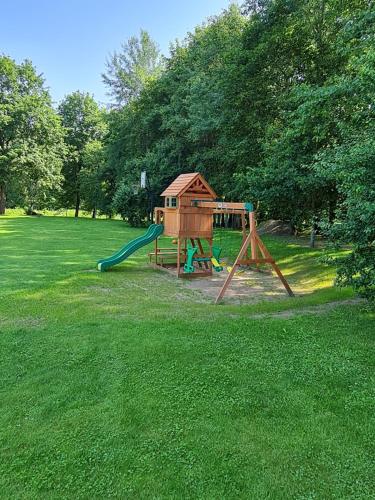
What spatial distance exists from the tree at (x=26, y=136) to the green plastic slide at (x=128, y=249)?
26.9m

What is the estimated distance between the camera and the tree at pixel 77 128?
4403 cm

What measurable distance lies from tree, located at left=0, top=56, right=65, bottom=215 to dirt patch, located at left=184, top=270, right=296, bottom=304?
96.0 ft

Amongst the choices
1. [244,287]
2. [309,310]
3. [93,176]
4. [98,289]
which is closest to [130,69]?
[93,176]

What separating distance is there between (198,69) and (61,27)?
→ 8.76 m

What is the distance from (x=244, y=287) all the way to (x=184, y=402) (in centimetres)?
592

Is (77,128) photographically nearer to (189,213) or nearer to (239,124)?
(239,124)

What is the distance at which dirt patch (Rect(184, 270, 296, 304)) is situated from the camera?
8.23 metres

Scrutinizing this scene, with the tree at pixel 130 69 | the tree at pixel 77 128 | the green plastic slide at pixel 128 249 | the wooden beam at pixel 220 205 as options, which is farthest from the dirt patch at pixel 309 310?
the tree at pixel 77 128

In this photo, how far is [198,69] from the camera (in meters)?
25.2

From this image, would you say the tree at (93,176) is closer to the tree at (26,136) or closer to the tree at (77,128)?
the tree at (77,128)

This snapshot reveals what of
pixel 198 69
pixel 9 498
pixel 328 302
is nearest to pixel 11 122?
pixel 198 69

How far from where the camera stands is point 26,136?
3603 cm

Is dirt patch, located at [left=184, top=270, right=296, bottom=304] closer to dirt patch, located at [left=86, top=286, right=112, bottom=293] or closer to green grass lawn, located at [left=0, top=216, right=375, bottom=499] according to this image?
green grass lawn, located at [left=0, top=216, right=375, bottom=499]

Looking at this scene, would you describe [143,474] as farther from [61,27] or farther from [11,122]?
[11,122]
